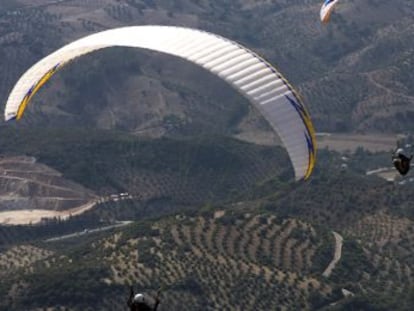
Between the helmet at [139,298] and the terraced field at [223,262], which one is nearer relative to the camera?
the helmet at [139,298]

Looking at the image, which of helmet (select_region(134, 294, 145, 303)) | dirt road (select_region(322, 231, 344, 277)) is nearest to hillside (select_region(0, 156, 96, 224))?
dirt road (select_region(322, 231, 344, 277))

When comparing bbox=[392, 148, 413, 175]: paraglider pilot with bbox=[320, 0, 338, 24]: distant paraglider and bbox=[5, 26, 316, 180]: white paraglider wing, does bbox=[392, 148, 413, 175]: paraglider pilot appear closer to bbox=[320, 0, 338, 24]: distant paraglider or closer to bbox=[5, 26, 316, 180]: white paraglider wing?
bbox=[5, 26, 316, 180]: white paraglider wing

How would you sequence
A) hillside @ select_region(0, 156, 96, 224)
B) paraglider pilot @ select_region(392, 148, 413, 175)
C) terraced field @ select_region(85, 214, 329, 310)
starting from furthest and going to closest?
hillside @ select_region(0, 156, 96, 224) < terraced field @ select_region(85, 214, 329, 310) < paraglider pilot @ select_region(392, 148, 413, 175)

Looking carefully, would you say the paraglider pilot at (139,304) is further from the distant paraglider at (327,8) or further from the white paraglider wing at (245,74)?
the distant paraglider at (327,8)

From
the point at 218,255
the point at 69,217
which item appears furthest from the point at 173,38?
the point at 69,217

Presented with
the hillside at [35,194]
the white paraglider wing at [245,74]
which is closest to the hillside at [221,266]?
the hillside at [35,194]

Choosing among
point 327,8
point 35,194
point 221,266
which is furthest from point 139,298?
point 35,194

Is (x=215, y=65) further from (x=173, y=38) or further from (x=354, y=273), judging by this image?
(x=354, y=273)

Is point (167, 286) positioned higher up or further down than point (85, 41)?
further down
